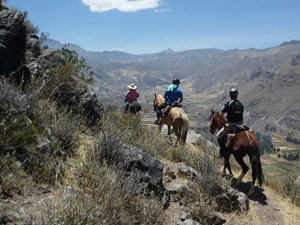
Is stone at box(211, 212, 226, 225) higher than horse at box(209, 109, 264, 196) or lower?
lower

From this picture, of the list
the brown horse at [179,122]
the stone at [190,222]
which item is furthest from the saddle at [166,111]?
the stone at [190,222]

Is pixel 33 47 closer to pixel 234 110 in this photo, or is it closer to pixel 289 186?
pixel 234 110

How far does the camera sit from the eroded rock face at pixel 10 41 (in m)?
6.69

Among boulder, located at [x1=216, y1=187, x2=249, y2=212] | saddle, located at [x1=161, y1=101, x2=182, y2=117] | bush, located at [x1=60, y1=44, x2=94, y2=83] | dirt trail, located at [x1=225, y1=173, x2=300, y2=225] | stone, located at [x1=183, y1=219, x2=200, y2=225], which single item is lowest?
dirt trail, located at [x1=225, y1=173, x2=300, y2=225]

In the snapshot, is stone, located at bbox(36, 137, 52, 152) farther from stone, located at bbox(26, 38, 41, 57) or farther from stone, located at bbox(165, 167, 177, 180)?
stone, located at bbox(26, 38, 41, 57)

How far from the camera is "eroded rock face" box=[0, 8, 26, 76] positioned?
22.0ft

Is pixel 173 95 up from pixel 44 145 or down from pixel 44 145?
up

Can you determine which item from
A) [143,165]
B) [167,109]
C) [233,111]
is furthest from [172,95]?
[143,165]

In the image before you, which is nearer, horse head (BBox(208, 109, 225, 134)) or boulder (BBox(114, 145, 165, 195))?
boulder (BBox(114, 145, 165, 195))

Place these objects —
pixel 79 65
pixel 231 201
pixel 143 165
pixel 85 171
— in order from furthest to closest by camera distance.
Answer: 1. pixel 79 65
2. pixel 231 201
3. pixel 143 165
4. pixel 85 171

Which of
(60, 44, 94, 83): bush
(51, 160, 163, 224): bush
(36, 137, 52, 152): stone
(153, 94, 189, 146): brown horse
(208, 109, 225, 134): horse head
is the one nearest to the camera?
(51, 160, 163, 224): bush

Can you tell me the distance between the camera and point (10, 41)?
7129 millimetres

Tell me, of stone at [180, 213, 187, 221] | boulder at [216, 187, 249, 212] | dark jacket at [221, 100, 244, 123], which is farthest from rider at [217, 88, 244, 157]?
stone at [180, 213, 187, 221]

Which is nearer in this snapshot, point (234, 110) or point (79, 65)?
point (234, 110)
